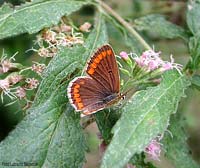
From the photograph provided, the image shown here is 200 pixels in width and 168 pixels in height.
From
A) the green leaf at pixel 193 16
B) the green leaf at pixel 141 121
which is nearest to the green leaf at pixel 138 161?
the green leaf at pixel 141 121

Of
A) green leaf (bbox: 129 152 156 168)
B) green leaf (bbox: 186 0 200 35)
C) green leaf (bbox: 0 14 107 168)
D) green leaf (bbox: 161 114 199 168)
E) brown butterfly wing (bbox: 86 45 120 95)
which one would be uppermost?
brown butterfly wing (bbox: 86 45 120 95)

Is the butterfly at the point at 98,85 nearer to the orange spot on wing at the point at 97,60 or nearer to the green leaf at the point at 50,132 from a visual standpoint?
the orange spot on wing at the point at 97,60

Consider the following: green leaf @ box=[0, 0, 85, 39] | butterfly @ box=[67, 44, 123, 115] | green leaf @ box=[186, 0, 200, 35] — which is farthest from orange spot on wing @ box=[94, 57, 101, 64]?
green leaf @ box=[186, 0, 200, 35]

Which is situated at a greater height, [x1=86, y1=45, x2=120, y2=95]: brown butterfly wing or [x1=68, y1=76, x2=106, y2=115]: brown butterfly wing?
[x1=86, y1=45, x2=120, y2=95]: brown butterfly wing

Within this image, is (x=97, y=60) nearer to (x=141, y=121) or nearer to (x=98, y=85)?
(x=98, y=85)

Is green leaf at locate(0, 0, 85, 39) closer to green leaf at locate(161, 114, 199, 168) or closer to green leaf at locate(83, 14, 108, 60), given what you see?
green leaf at locate(83, 14, 108, 60)
